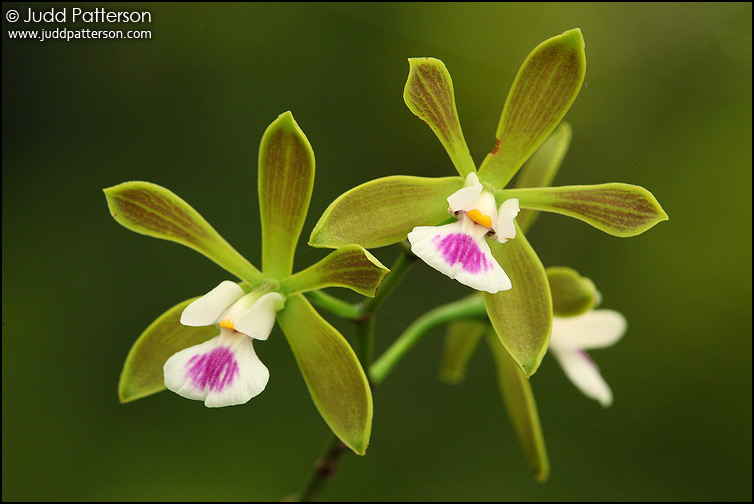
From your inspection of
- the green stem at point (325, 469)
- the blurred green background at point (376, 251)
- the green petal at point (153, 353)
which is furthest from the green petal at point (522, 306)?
the blurred green background at point (376, 251)

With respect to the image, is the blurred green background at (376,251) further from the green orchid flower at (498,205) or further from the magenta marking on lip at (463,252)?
the magenta marking on lip at (463,252)

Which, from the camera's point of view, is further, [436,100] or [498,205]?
[498,205]

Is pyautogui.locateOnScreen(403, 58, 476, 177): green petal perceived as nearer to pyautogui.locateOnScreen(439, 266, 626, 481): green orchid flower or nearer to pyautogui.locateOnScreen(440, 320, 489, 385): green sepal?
pyautogui.locateOnScreen(439, 266, 626, 481): green orchid flower

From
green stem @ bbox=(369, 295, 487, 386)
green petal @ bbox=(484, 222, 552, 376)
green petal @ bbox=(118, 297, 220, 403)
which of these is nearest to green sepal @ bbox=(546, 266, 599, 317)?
green petal @ bbox=(484, 222, 552, 376)

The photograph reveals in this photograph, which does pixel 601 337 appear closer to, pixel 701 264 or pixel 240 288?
pixel 240 288

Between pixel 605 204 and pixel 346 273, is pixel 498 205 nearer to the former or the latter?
pixel 605 204

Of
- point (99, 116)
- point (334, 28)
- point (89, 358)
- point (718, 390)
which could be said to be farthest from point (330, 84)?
point (718, 390)

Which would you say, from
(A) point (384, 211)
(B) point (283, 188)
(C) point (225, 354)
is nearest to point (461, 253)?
(A) point (384, 211)
